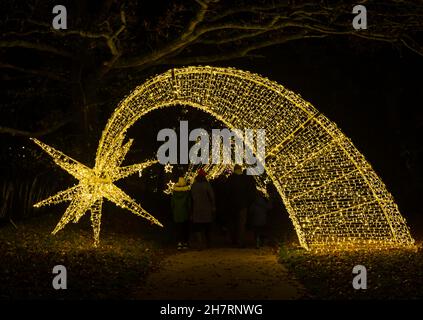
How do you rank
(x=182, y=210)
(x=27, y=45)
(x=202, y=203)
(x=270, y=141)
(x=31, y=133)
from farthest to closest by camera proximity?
(x=31, y=133), (x=27, y=45), (x=182, y=210), (x=202, y=203), (x=270, y=141)

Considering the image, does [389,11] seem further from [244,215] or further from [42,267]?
[42,267]

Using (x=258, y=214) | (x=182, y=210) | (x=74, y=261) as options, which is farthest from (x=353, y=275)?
(x=182, y=210)

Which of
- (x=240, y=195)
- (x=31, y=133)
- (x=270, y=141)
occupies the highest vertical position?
(x=31, y=133)

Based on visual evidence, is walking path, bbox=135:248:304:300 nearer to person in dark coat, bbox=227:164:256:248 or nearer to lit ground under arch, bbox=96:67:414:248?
person in dark coat, bbox=227:164:256:248

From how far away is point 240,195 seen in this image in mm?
13898

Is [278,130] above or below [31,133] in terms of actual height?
below

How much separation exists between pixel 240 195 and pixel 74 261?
13.7ft

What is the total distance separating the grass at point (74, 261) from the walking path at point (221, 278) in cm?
37

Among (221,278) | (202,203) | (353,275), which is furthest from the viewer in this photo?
(202,203)

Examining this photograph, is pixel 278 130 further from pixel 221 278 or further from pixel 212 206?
pixel 221 278

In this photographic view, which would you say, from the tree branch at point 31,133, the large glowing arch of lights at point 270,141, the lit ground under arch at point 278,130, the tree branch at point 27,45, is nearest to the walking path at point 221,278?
the large glowing arch of lights at point 270,141

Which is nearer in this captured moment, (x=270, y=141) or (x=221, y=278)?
(x=221, y=278)

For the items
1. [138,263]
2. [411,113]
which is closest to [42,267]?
[138,263]

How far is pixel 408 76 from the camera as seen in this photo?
21.8 m
